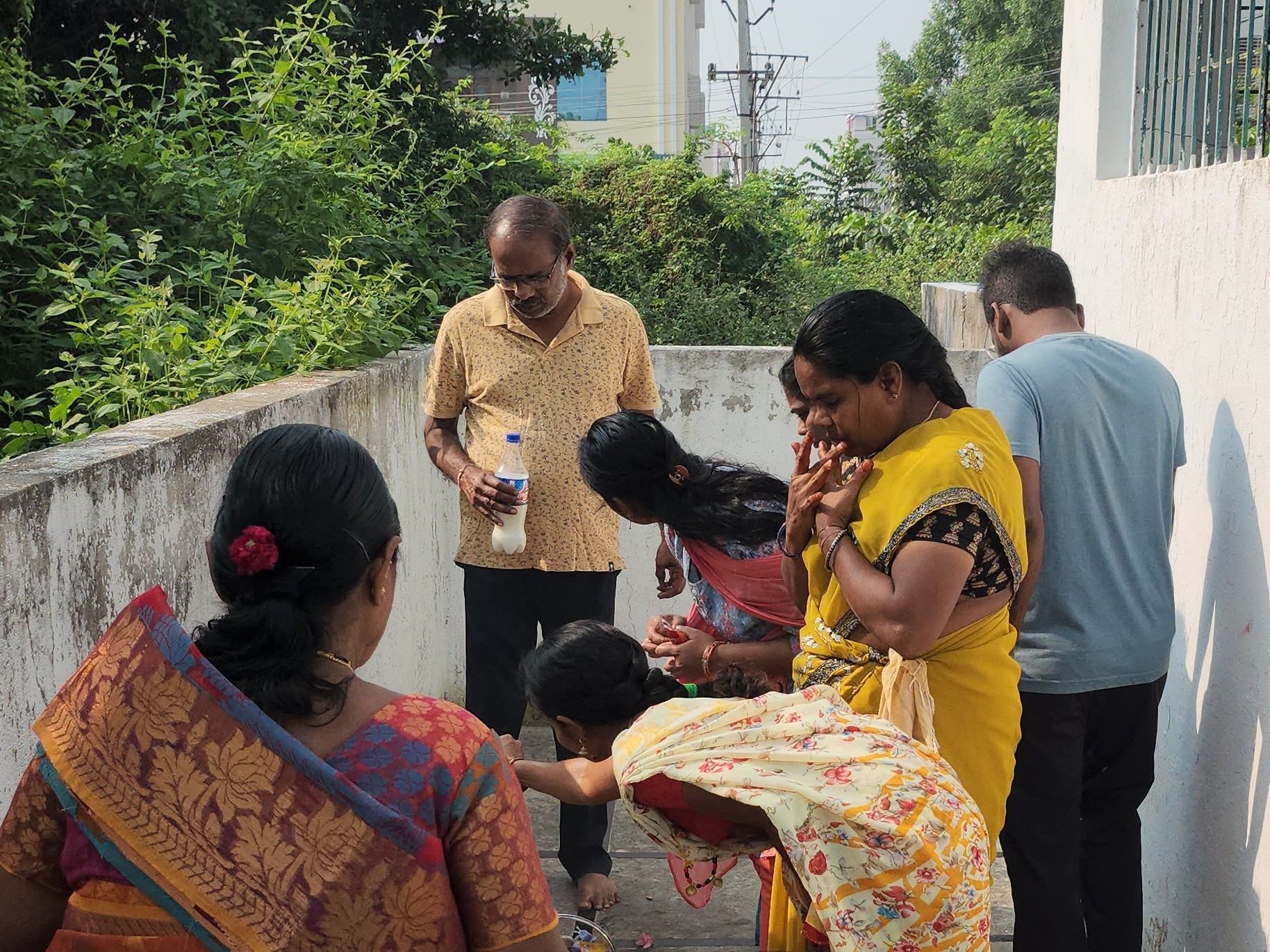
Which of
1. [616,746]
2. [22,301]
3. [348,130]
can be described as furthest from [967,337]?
[616,746]

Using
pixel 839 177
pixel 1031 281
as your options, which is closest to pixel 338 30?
pixel 1031 281

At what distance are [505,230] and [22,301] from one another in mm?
1957

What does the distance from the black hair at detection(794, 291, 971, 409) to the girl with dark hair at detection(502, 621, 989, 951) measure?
60cm

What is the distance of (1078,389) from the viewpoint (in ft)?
9.71

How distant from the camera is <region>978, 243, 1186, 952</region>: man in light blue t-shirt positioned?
2.96 metres

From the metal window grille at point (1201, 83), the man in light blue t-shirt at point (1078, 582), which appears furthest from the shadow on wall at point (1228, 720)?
the metal window grille at point (1201, 83)

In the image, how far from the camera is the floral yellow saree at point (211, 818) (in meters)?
1.42

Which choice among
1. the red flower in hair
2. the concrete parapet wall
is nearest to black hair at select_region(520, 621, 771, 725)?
the red flower in hair

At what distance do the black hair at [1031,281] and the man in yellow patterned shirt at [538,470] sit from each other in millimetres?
1248

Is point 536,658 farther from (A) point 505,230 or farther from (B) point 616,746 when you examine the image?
(A) point 505,230

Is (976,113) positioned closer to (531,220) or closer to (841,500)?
(531,220)

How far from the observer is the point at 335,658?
1.56 metres

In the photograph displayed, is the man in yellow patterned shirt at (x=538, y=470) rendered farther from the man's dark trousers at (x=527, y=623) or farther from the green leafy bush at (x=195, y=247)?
the green leafy bush at (x=195, y=247)

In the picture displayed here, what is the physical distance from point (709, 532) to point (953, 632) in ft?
2.28
